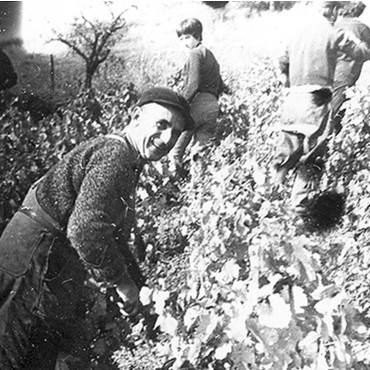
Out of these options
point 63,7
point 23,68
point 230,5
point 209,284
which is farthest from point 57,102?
point 209,284

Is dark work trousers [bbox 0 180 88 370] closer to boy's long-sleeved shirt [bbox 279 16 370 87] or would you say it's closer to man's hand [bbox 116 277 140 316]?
man's hand [bbox 116 277 140 316]

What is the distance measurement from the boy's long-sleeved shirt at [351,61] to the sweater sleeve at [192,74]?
42cm

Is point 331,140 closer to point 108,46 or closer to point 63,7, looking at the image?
point 108,46

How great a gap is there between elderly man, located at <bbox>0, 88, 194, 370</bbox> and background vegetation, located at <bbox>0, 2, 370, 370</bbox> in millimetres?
52

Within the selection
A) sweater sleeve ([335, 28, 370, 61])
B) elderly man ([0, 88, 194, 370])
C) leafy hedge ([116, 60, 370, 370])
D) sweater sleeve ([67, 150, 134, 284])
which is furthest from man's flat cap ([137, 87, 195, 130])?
sweater sleeve ([335, 28, 370, 61])

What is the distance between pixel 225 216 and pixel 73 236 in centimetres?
48

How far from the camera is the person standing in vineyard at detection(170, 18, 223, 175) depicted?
2.03 metres

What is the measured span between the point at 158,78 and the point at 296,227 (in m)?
0.63

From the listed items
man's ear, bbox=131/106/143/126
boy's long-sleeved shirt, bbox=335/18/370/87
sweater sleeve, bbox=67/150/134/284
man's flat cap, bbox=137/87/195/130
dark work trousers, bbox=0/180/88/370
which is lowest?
dark work trousers, bbox=0/180/88/370

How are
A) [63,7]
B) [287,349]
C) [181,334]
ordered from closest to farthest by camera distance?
[287,349] → [181,334] → [63,7]

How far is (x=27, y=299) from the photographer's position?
2.09 m

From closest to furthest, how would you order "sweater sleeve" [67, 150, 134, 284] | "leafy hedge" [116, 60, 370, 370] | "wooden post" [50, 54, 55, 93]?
"leafy hedge" [116, 60, 370, 370] < "sweater sleeve" [67, 150, 134, 284] < "wooden post" [50, 54, 55, 93]

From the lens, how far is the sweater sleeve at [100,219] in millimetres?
2023

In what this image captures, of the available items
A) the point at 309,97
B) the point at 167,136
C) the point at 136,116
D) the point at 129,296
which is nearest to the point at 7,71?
the point at 136,116
